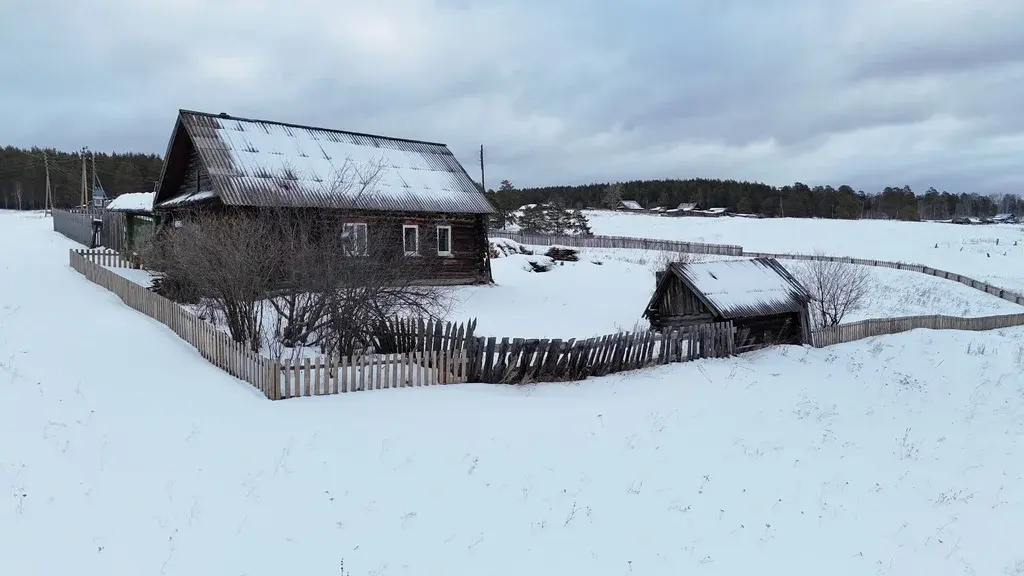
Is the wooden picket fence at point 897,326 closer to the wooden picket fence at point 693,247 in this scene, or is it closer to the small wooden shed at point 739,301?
the small wooden shed at point 739,301

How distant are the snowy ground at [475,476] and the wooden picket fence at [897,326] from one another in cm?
573

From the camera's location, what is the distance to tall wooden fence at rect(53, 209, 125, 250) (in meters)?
29.2

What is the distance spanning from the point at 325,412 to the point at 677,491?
4.70m

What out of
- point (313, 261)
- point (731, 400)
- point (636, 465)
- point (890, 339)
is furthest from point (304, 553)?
point (890, 339)

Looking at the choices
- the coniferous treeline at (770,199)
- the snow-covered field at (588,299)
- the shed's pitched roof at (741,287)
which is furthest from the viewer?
the coniferous treeline at (770,199)

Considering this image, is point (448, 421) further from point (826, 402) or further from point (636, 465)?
point (826, 402)

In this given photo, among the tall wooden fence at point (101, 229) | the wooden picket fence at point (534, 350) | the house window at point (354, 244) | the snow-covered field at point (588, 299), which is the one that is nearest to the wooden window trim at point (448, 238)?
the snow-covered field at point (588, 299)

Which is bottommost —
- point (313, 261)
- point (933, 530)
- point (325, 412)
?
point (933, 530)

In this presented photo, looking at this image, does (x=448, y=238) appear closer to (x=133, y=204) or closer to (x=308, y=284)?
(x=308, y=284)

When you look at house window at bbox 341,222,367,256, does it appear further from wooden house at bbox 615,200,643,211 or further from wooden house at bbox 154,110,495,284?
wooden house at bbox 615,200,643,211

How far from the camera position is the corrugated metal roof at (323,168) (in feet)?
65.6

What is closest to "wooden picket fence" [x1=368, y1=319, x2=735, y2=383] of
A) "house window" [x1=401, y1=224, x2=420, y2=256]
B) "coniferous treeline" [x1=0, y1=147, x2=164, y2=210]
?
"house window" [x1=401, y1=224, x2=420, y2=256]

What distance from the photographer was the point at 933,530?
7.48 m

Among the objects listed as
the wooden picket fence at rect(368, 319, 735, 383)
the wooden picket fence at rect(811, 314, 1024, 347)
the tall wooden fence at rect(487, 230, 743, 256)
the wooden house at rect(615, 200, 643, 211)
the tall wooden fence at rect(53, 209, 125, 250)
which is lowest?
the wooden picket fence at rect(811, 314, 1024, 347)
